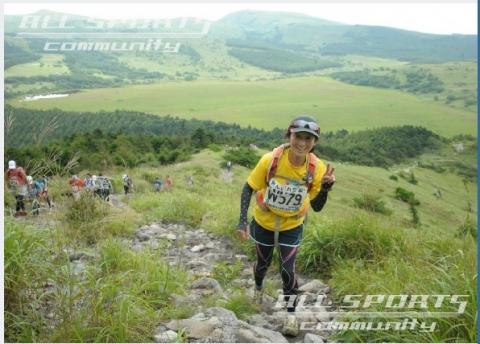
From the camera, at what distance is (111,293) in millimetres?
3535

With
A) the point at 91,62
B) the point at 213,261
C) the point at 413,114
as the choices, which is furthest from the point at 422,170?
the point at 91,62

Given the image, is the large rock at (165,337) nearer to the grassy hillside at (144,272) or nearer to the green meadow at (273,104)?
the grassy hillside at (144,272)

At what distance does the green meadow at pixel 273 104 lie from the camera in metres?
125

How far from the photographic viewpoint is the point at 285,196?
4.20 meters

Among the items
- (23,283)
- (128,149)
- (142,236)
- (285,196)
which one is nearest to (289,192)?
(285,196)

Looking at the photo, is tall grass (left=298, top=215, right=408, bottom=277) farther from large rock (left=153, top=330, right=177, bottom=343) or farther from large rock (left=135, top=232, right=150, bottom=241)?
large rock (left=135, top=232, right=150, bottom=241)

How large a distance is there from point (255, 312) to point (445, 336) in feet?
5.89

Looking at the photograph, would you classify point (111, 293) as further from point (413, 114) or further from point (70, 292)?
point (413, 114)

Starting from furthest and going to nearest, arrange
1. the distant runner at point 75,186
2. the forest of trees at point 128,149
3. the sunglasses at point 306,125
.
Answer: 1. the forest of trees at point 128,149
2. the distant runner at point 75,186
3. the sunglasses at point 306,125

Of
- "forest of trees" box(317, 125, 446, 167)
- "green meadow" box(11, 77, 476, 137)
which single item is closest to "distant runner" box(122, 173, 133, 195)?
"forest of trees" box(317, 125, 446, 167)

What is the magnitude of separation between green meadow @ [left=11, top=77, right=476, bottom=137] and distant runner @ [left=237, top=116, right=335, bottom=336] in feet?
363

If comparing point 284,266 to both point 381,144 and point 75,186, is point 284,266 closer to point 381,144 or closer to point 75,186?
point 75,186

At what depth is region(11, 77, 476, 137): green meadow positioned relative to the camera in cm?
12525

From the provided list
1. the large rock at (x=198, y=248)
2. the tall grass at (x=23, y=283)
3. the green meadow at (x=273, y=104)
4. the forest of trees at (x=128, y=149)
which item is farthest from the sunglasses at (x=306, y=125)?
the green meadow at (x=273, y=104)
